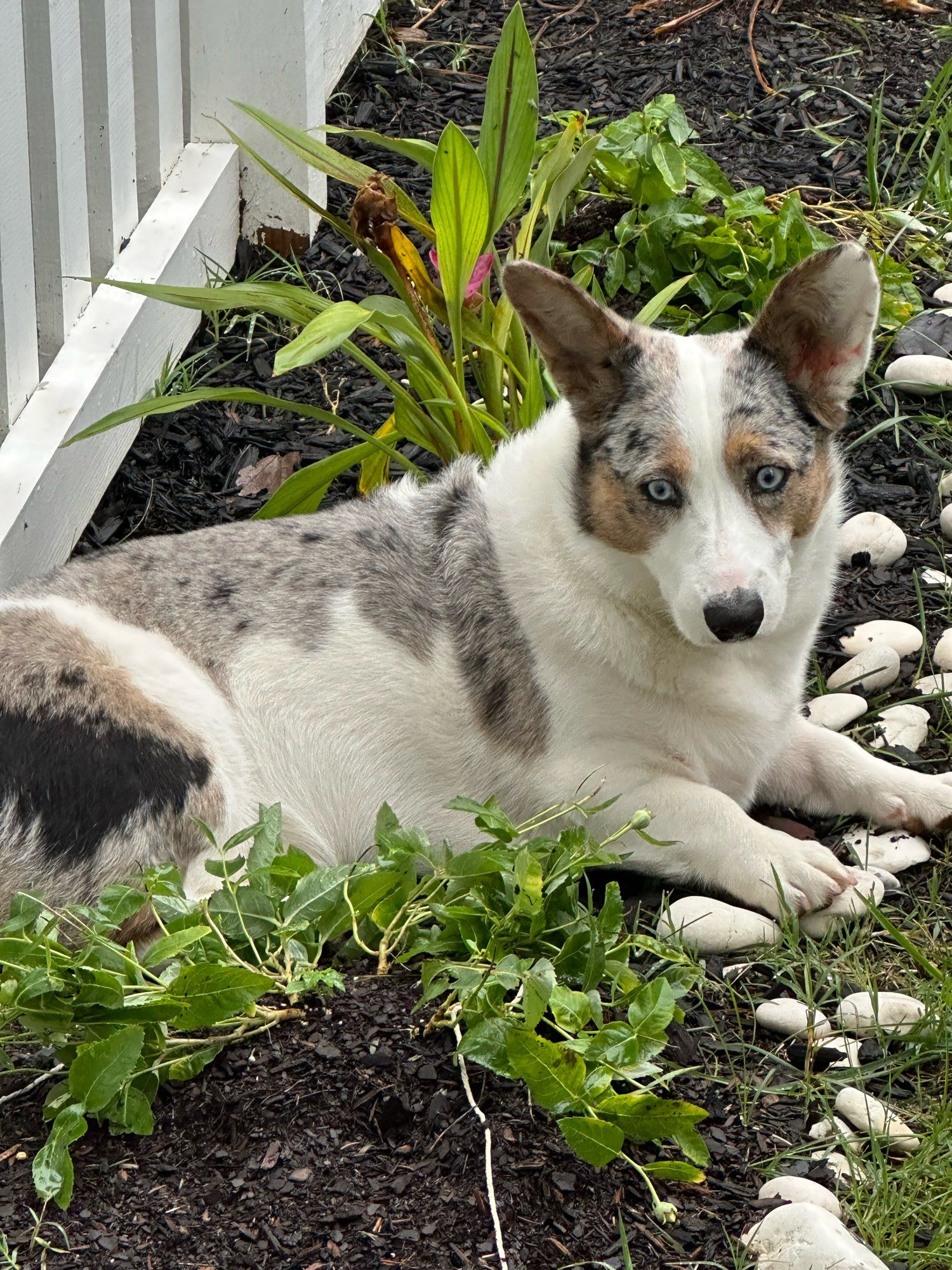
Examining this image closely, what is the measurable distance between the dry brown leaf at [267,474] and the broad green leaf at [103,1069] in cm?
284

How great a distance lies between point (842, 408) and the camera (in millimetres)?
3664

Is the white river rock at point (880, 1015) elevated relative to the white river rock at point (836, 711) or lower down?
elevated

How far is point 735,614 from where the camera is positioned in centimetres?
326

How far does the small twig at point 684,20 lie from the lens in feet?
22.9

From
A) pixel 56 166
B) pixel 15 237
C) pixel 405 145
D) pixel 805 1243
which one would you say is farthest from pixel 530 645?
pixel 56 166

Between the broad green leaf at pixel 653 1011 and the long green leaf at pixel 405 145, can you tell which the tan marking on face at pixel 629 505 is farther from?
the long green leaf at pixel 405 145

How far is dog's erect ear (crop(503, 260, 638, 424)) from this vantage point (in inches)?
135

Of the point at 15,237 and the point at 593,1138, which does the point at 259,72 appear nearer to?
the point at 15,237

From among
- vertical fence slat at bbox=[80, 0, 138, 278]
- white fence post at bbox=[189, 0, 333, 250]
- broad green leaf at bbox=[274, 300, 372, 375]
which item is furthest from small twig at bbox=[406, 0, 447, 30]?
broad green leaf at bbox=[274, 300, 372, 375]

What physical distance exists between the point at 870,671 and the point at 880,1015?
1423mm

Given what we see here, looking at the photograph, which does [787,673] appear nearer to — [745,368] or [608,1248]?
[745,368]

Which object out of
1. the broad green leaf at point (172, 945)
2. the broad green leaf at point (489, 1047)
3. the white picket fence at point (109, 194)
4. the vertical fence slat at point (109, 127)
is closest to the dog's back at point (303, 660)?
the broad green leaf at point (172, 945)

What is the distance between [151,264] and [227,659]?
1.99 metres

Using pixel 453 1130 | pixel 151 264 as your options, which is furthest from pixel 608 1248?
pixel 151 264
